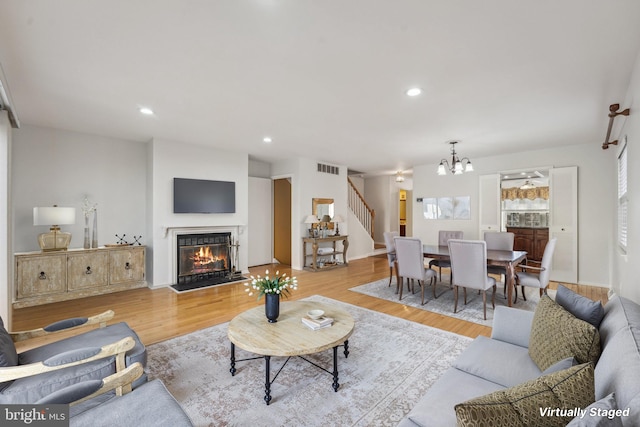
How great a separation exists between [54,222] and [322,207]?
5.06 meters

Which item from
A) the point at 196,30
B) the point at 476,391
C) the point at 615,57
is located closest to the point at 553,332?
the point at 476,391

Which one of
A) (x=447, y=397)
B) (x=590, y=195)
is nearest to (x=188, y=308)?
(x=447, y=397)

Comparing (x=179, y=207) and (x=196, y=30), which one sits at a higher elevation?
(x=196, y=30)

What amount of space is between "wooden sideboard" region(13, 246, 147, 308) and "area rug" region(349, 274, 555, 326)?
152 inches

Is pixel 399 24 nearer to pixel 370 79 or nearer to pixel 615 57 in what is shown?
pixel 370 79

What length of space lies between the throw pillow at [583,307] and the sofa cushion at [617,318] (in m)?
0.03

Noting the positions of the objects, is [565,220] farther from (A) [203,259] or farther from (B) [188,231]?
(B) [188,231]

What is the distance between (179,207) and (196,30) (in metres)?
3.87

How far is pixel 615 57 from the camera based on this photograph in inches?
94.2

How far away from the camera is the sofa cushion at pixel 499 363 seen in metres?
1.56

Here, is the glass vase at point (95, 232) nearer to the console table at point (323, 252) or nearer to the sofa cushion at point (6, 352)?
the sofa cushion at point (6, 352)

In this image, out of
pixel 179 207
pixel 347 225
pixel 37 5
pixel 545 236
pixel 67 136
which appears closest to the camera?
pixel 37 5

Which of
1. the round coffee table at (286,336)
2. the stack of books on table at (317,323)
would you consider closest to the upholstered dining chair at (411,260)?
the round coffee table at (286,336)

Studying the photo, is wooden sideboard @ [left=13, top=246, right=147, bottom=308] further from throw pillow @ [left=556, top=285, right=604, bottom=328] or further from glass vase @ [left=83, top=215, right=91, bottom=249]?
throw pillow @ [left=556, top=285, right=604, bottom=328]
